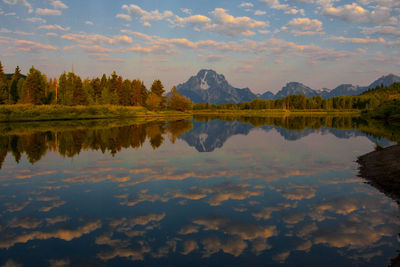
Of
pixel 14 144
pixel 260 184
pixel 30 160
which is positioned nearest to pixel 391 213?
pixel 260 184

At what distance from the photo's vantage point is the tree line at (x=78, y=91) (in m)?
97.9

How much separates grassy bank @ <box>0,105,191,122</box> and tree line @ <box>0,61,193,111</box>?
1790 centimetres

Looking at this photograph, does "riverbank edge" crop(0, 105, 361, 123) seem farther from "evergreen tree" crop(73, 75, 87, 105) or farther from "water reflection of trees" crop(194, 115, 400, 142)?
"water reflection of trees" crop(194, 115, 400, 142)

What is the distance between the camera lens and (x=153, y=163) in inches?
845

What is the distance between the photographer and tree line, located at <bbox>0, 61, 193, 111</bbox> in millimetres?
97944

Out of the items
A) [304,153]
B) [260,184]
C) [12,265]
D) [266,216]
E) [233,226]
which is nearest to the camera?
[12,265]

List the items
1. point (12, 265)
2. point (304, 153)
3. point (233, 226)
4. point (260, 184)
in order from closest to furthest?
point (12, 265)
point (233, 226)
point (260, 184)
point (304, 153)

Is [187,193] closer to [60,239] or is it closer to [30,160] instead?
[60,239]

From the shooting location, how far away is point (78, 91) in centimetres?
10525

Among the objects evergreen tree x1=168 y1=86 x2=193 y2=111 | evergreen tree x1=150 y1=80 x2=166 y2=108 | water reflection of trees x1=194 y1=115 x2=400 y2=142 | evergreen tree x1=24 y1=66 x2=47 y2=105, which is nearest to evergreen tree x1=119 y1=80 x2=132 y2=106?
evergreen tree x1=150 y1=80 x2=166 y2=108

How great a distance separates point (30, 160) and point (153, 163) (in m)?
10.5

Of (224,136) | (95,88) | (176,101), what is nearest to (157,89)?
(176,101)

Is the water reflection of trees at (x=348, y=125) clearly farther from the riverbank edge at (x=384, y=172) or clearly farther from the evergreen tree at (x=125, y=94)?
the evergreen tree at (x=125, y=94)

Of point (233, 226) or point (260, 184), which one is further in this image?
point (260, 184)
